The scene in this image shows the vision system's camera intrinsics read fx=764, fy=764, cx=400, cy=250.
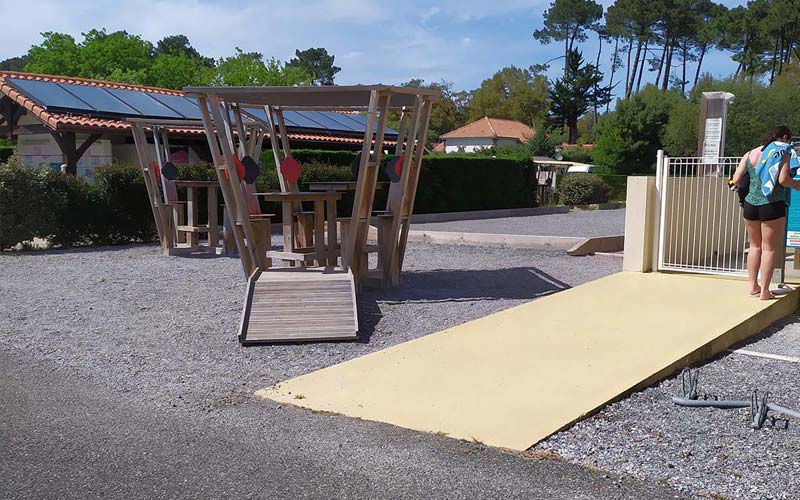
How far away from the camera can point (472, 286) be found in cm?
966

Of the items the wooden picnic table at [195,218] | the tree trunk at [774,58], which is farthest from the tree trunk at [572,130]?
the wooden picnic table at [195,218]

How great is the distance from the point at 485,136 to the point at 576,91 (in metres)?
10.3

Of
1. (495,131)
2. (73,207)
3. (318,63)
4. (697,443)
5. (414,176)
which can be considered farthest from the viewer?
(318,63)

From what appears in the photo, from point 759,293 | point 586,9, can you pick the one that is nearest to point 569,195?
point 759,293

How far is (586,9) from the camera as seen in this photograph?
237ft

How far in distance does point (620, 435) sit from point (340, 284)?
12.2 ft

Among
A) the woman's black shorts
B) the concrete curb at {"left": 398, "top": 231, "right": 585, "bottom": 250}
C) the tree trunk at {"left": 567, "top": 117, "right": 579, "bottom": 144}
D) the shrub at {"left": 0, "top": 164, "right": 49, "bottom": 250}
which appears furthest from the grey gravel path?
the tree trunk at {"left": 567, "top": 117, "right": 579, "bottom": 144}

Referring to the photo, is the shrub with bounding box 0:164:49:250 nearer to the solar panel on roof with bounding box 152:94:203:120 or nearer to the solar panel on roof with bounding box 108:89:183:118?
the solar panel on roof with bounding box 108:89:183:118

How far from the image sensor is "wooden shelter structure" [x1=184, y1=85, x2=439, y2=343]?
22.9 ft

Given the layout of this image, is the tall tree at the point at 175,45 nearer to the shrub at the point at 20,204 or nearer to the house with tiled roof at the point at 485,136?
the house with tiled roof at the point at 485,136

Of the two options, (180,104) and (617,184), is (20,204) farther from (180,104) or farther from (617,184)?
(617,184)

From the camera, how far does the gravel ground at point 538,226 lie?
17812mm

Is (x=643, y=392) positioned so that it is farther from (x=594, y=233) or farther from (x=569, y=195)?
(x=569, y=195)

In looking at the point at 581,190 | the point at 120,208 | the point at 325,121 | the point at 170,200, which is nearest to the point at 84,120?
the point at 120,208
